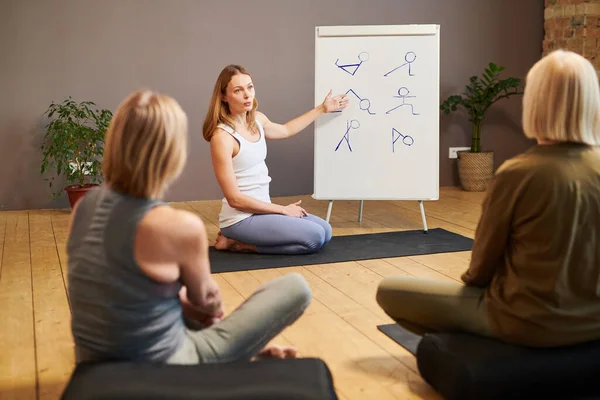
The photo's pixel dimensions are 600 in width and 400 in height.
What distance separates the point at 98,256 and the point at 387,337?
1226mm

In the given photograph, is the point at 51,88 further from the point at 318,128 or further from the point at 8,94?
the point at 318,128

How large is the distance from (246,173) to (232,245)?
39 cm

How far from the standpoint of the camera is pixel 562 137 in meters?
1.81

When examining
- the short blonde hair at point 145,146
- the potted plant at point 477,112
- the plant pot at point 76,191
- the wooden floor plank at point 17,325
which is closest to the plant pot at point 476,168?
the potted plant at point 477,112

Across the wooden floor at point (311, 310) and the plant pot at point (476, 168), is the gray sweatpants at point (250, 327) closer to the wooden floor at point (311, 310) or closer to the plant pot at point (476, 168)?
the wooden floor at point (311, 310)

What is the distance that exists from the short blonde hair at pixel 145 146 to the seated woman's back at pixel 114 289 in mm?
36

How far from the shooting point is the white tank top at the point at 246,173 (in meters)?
3.71

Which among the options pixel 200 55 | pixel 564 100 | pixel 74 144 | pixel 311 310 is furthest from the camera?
pixel 200 55

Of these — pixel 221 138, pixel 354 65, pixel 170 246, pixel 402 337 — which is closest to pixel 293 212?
pixel 221 138

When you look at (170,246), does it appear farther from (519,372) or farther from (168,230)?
(519,372)

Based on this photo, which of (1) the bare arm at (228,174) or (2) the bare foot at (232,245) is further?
(2) the bare foot at (232,245)

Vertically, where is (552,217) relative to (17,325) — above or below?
above

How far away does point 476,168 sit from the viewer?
19.0 ft

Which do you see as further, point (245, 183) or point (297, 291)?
point (245, 183)
